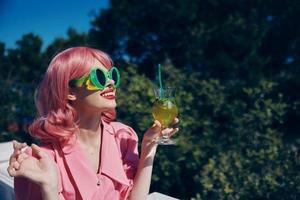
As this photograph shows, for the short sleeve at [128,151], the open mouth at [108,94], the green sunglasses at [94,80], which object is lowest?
the short sleeve at [128,151]

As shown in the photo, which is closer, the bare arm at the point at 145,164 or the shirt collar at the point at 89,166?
the shirt collar at the point at 89,166

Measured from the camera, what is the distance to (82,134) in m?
1.79

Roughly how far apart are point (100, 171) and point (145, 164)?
0.25 metres

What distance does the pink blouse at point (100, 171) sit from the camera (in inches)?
62.1

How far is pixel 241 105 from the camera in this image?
13.2 feet

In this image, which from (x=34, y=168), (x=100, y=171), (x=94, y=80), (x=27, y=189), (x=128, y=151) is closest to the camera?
(x=34, y=168)

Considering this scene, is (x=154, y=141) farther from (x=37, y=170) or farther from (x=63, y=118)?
(x=37, y=170)

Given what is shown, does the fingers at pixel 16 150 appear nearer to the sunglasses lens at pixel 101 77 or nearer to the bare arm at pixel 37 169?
the bare arm at pixel 37 169

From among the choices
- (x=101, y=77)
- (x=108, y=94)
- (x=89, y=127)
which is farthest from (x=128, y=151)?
(x=101, y=77)

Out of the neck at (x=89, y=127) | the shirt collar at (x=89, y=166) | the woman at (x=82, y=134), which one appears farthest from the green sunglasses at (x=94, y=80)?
the shirt collar at (x=89, y=166)

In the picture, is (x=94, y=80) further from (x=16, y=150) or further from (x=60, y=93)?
(x=16, y=150)

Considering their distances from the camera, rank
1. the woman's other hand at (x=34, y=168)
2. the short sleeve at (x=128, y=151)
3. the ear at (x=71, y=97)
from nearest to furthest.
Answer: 1. the woman's other hand at (x=34, y=168)
2. the ear at (x=71, y=97)
3. the short sleeve at (x=128, y=151)

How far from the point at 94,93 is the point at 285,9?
4664mm

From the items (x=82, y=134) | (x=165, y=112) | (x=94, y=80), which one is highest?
(x=94, y=80)
